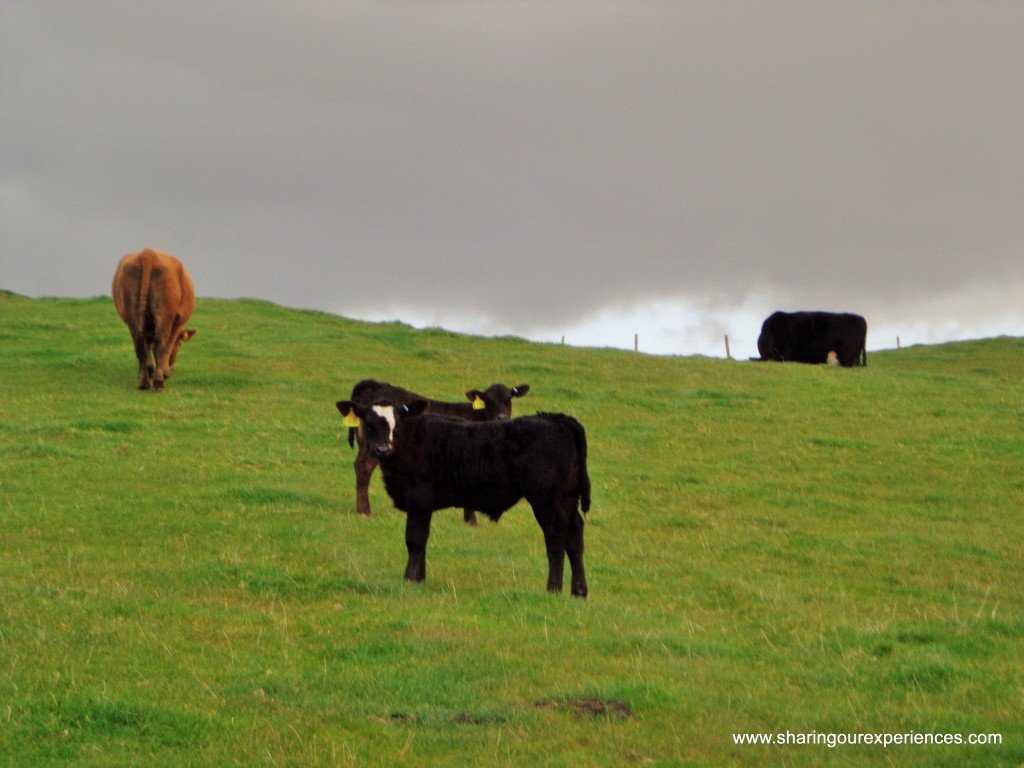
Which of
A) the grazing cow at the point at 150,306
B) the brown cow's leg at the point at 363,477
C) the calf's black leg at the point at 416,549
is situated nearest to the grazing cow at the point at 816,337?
the grazing cow at the point at 150,306

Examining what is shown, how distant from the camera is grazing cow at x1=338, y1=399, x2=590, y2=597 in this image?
11.4 metres

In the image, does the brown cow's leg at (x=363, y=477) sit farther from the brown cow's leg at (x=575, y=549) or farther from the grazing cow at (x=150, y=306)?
the grazing cow at (x=150, y=306)

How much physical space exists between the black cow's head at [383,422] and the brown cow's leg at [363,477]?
9.10ft

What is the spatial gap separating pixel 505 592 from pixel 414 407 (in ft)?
7.21

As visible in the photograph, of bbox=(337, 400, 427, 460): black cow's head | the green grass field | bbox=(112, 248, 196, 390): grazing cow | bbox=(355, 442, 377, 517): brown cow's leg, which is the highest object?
bbox=(112, 248, 196, 390): grazing cow

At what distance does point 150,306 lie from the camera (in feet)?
83.9

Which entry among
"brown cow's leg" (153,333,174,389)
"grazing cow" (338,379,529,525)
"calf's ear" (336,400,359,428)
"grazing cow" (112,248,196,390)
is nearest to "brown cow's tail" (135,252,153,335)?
"grazing cow" (112,248,196,390)

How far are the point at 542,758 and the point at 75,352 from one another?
2592cm

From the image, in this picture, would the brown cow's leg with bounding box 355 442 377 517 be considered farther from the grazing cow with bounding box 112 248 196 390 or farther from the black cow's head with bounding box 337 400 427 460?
the grazing cow with bounding box 112 248 196 390

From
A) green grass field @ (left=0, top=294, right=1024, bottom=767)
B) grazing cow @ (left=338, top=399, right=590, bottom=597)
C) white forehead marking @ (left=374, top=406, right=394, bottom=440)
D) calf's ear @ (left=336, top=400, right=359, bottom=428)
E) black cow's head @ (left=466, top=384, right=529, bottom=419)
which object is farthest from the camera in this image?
black cow's head @ (left=466, top=384, right=529, bottom=419)

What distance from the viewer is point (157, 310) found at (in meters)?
25.6

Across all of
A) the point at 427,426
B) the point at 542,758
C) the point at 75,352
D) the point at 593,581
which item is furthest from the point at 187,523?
the point at 75,352

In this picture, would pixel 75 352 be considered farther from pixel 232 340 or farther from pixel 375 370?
pixel 375 370

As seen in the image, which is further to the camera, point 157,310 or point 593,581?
point 157,310
